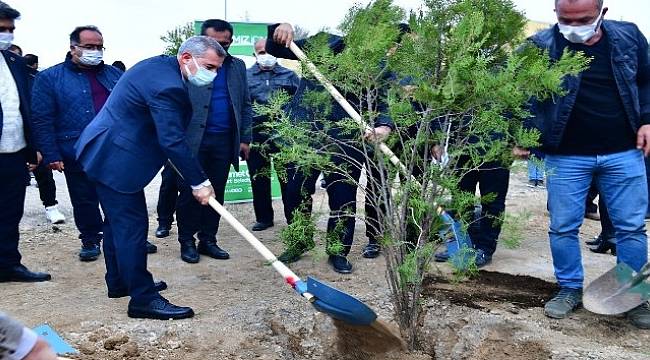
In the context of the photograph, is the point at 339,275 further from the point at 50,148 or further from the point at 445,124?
the point at 50,148

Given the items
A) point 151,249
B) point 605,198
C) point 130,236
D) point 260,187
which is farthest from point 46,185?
point 605,198

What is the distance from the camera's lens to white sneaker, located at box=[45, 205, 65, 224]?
663 centimetres

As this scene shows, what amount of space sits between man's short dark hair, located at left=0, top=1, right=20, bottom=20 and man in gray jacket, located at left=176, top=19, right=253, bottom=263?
1329 mm

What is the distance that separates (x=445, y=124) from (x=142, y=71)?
69.9 inches

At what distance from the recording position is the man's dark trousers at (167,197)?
5777mm

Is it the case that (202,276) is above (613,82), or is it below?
below

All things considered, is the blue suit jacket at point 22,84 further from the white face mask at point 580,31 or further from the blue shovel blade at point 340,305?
the white face mask at point 580,31

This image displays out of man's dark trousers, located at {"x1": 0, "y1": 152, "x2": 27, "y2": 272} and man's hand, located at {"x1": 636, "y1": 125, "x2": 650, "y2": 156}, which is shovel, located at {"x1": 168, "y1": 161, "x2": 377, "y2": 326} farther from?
man's dark trousers, located at {"x1": 0, "y1": 152, "x2": 27, "y2": 272}

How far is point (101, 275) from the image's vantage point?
192 inches

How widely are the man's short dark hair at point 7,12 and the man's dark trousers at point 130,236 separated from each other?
5.29ft

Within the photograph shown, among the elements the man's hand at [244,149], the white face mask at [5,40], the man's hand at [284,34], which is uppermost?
the man's hand at [284,34]

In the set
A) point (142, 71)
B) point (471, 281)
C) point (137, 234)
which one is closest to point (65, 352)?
point (137, 234)

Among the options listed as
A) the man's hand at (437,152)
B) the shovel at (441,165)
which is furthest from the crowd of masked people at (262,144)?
the man's hand at (437,152)

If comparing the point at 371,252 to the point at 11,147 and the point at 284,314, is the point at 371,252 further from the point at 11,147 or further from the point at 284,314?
the point at 11,147
